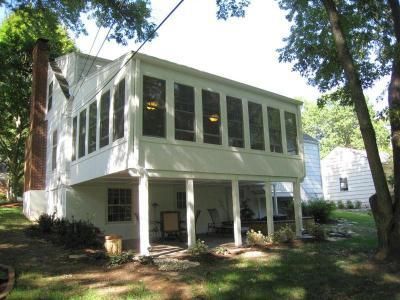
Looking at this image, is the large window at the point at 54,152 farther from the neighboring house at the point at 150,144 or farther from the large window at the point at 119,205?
the large window at the point at 119,205

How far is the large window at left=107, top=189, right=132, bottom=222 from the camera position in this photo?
1530 cm

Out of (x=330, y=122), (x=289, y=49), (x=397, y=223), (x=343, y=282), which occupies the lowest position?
(x=343, y=282)

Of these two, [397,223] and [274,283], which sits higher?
[397,223]

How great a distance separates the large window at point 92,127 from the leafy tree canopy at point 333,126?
4248 centimetres

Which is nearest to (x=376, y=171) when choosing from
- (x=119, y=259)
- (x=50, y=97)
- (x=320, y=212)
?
(x=119, y=259)

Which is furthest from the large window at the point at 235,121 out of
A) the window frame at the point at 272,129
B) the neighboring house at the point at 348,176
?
the neighboring house at the point at 348,176

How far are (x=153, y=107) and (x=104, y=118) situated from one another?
2.03 m

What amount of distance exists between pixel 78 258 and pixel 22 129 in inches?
699

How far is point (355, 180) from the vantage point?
92.4ft

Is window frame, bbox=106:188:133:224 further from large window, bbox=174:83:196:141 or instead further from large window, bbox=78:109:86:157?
large window, bbox=174:83:196:141

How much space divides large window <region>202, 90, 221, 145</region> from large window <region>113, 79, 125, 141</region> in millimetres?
2672

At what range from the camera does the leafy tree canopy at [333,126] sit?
52188 millimetres

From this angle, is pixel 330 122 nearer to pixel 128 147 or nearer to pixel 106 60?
pixel 106 60

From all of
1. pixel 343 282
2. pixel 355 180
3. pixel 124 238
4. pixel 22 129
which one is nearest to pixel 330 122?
pixel 355 180
